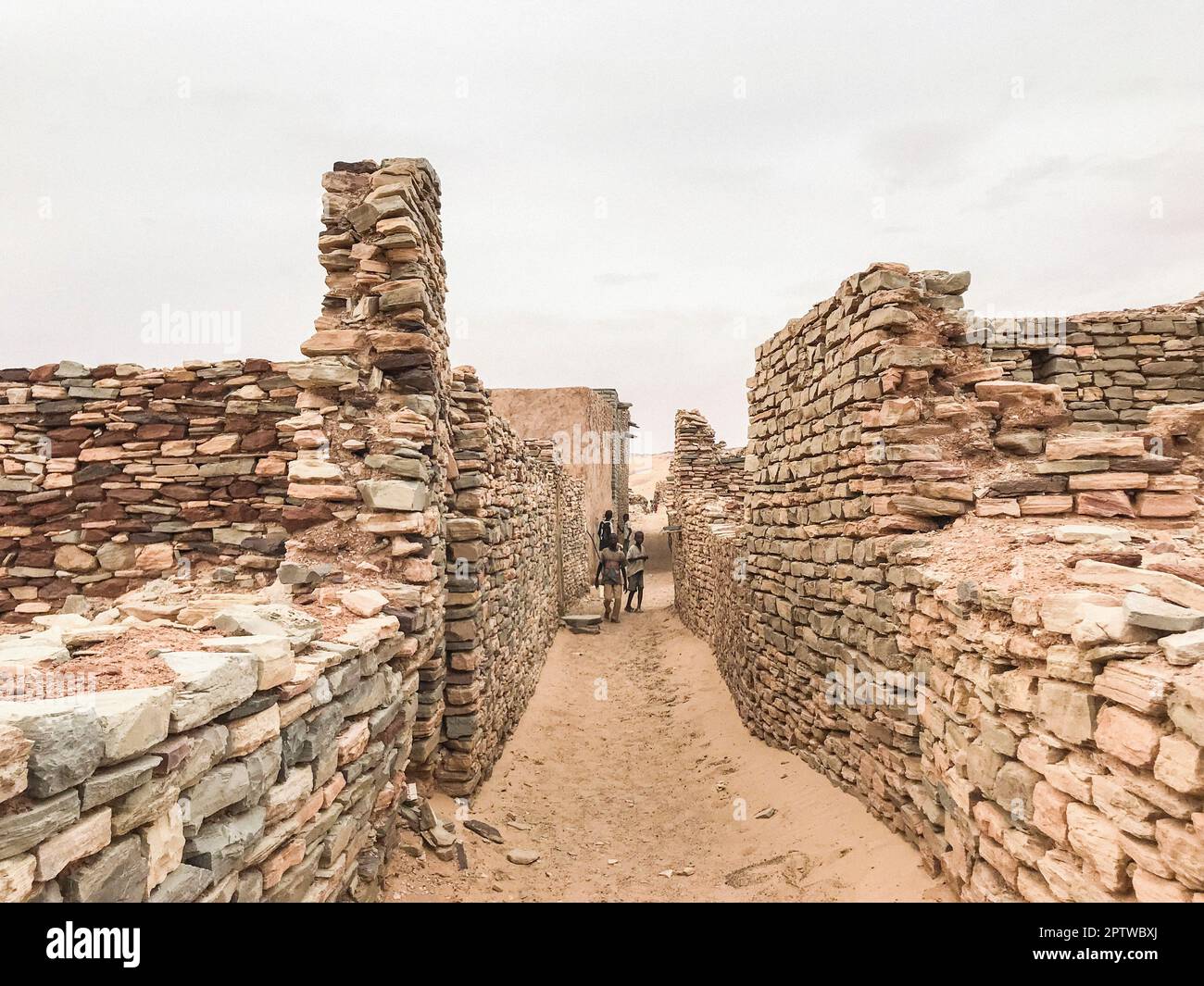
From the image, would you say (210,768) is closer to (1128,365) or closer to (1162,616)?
(1162,616)

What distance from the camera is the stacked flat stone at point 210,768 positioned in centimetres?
147

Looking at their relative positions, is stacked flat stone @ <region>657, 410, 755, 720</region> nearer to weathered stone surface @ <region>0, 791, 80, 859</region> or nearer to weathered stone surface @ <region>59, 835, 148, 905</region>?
weathered stone surface @ <region>59, 835, 148, 905</region>

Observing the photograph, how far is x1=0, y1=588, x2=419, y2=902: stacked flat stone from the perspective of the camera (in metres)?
1.47

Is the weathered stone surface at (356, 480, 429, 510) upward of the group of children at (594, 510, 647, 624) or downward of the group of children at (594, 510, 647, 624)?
upward

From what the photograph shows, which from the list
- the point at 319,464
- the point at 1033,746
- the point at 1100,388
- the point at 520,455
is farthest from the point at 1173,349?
the point at 319,464

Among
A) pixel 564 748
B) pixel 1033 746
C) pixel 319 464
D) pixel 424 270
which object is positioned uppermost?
pixel 424 270

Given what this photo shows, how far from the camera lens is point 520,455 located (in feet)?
29.9

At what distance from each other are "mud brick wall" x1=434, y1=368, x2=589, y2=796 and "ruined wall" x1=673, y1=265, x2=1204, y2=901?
2.94 m

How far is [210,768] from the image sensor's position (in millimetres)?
2094

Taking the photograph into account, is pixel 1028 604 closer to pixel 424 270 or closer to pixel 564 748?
pixel 424 270

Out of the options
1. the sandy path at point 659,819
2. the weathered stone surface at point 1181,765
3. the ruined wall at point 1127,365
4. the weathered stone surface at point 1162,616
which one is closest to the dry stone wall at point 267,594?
the sandy path at point 659,819

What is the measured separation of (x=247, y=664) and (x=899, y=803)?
4136 mm

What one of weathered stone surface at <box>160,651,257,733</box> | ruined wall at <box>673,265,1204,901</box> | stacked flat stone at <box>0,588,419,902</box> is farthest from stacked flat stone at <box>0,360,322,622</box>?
ruined wall at <box>673,265,1204,901</box>

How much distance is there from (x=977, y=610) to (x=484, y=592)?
4357mm
